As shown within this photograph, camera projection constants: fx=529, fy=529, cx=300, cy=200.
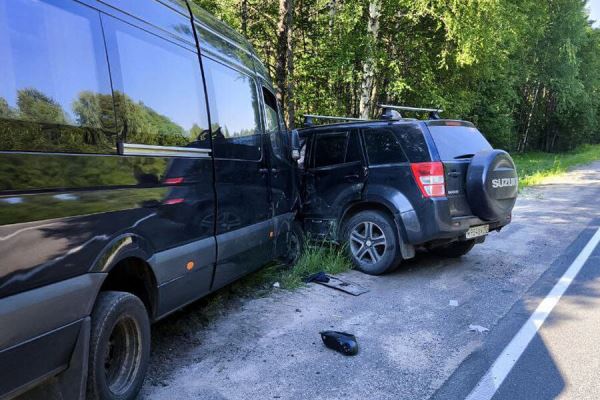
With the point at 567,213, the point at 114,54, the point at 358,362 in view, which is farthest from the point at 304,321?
the point at 567,213

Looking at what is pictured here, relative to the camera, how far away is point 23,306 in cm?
238

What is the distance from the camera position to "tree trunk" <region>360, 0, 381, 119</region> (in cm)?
1346

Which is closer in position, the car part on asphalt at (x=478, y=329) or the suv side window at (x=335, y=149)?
the car part on asphalt at (x=478, y=329)

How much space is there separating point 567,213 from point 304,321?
8.62 metres

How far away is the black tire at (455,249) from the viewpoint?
287 inches

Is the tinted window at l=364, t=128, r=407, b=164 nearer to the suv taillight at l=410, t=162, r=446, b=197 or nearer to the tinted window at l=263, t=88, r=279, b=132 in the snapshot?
the suv taillight at l=410, t=162, r=446, b=197

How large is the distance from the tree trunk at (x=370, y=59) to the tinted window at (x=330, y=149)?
687 centimetres

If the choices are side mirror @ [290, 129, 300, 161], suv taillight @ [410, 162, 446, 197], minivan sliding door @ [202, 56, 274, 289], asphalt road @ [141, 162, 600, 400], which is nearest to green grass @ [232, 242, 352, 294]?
asphalt road @ [141, 162, 600, 400]

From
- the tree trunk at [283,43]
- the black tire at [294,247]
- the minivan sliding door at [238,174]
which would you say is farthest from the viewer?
the tree trunk at [283,43]

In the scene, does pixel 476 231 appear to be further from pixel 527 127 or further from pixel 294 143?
pixel 527 127

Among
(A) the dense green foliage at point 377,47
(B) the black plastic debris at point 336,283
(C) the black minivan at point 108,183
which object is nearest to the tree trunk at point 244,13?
(A) the dense green foliage at point 377,47

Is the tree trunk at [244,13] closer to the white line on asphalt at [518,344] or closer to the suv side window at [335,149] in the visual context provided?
the suv side window at [335,149]

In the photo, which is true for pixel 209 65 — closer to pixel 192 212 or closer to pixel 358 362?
pixel 192 212

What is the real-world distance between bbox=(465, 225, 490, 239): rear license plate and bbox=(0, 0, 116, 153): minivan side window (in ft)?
14.9
